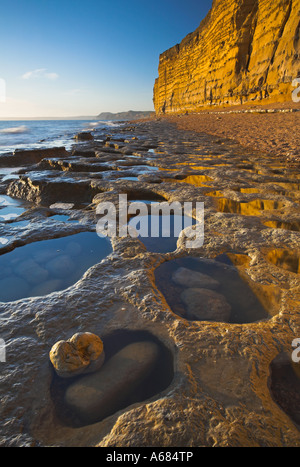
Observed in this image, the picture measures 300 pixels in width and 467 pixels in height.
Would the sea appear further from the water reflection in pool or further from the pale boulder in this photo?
the pale boulder

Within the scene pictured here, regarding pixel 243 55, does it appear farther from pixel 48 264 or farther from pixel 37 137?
pixel 48 264

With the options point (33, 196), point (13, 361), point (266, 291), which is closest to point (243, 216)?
point (266, 291)

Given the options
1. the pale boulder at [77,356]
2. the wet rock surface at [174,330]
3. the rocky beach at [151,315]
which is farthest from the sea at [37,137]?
the pale boulder at [77,356]

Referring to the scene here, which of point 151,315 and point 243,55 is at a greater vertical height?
point 243,55

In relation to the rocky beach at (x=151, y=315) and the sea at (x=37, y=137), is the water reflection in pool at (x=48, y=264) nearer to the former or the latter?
the rocky beach at (x=151, y=315)

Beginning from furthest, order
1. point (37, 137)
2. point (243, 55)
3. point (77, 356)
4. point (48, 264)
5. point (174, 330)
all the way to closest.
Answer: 1. point (243, 55)
2. point (37, 137)
3. point (48, 264)
4. point (174, 330)
5. point (77, 356)

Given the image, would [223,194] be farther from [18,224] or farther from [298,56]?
[298,56]

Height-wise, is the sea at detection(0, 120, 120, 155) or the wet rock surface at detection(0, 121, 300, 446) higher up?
the sea at detection(0, 120, 120, 155)

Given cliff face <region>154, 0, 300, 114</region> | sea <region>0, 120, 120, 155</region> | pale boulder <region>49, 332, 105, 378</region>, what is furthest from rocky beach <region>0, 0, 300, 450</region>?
cliff face <region>154, 0, 300, 114</region>

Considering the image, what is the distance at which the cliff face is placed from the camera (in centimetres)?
1496

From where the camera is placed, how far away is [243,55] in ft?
68.3

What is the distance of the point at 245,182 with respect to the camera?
3.56 meters

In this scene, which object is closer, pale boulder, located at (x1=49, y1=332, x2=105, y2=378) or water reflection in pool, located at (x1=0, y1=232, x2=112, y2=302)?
pale boulder, located at (x1=49, y1=332, x2=105, y2=378)

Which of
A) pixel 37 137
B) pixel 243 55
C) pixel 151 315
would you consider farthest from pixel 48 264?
pixel 243 55
